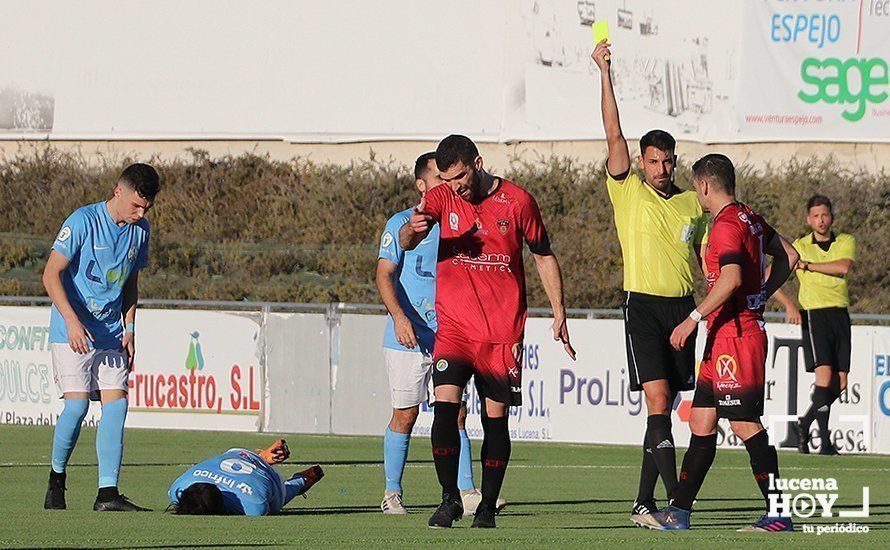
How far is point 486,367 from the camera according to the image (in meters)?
9.25

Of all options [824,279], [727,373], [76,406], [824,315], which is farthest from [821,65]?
[76,406]

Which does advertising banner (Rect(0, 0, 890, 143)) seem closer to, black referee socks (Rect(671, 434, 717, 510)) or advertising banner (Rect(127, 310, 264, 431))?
advertising banner (Rect(127, 310, 264, 431))

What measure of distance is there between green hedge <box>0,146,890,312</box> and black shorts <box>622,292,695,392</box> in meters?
16.4

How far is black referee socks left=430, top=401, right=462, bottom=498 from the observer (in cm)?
923

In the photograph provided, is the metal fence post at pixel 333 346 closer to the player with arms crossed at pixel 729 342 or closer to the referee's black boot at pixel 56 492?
the referee's black boot at pixel 56 492

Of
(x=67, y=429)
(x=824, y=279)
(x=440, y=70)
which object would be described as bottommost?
(x=67, y=429)

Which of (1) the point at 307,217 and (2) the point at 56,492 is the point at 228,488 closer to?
(2) the point at 56,492

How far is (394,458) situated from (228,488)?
1.40 metres

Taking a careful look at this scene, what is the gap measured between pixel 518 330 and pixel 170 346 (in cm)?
1101

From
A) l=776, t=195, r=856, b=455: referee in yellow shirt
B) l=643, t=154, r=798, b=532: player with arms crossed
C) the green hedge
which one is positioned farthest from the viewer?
the green hedge

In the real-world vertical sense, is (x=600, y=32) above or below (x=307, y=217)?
above

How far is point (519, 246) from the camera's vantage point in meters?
9.45

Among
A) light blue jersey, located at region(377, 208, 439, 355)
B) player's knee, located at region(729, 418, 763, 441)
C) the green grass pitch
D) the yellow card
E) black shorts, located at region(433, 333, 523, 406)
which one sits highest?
the yellow card

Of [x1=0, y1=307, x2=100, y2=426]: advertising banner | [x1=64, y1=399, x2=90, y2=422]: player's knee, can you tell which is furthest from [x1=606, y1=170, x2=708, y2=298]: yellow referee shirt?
[x1=0, y1=307, x2=100, y2=426]: advertising banner
